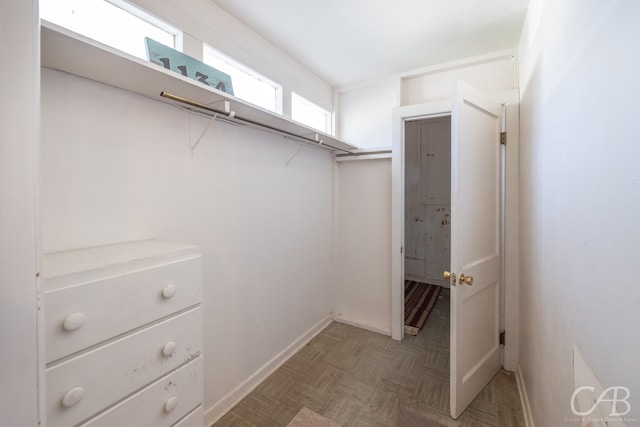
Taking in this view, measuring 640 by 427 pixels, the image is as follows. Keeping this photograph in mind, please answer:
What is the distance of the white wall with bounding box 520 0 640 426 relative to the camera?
60 centimetres

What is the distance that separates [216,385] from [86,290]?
1.18 m

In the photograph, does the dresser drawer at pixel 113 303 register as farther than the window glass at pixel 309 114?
No

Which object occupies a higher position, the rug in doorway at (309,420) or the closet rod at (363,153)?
the closet rod at (363,153)

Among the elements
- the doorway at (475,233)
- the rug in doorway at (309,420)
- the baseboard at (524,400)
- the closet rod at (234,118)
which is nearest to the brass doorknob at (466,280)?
the doorway at (475,233)

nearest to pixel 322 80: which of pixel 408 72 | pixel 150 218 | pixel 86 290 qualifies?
pixel 408 72

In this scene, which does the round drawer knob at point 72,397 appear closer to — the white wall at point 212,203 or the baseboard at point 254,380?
the white wall at point 212,203

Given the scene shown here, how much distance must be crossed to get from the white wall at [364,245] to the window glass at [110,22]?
1.88 meters

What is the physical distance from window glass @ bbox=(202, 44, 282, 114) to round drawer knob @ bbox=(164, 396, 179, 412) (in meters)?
Result: 1.60

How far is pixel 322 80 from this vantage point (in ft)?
8.74

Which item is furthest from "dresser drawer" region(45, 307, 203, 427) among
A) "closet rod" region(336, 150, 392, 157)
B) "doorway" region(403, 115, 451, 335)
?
"doorway" region(403, 115, 451, 335)

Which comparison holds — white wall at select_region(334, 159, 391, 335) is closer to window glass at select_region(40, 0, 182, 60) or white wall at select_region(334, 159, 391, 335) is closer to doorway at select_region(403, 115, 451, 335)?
doorway at select_region(403, 115, 451, 335)

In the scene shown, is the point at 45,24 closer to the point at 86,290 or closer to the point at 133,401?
the point at 86,290

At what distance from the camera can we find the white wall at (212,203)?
1.07 meters

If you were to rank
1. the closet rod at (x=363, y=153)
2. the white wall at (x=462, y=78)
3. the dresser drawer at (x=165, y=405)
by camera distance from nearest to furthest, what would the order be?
1. the dresser drawer at (x=165, y=405)
2. the white wall at (x=462, y=78)
3. the closet rod at (x=363, y=153)
